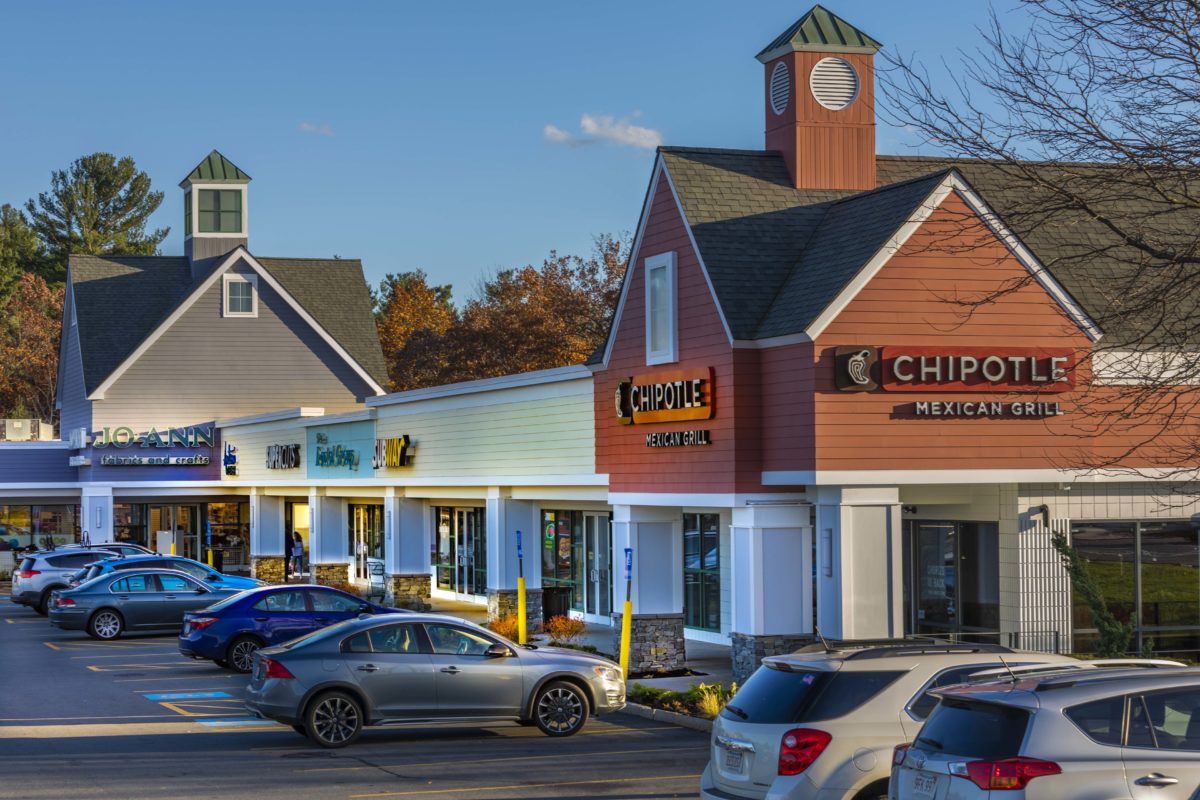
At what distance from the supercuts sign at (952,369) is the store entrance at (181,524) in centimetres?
4228

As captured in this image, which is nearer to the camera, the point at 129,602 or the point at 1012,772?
the point at 1012,772

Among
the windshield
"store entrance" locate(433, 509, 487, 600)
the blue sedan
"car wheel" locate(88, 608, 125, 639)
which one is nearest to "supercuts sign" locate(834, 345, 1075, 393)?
the windshield

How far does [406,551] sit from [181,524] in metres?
21.6

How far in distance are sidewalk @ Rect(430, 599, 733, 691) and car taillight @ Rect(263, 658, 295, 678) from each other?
6.94 m

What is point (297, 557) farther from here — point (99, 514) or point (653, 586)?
point (653, 586)

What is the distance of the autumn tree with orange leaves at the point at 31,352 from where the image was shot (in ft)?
288

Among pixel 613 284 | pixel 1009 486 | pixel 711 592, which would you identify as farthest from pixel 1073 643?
pixel 613 284

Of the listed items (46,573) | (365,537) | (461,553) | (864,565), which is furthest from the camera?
(365,537)

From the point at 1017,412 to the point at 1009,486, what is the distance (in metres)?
1.63

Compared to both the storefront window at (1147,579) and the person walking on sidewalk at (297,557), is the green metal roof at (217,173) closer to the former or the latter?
the person walking on sidewalk at (297,557)

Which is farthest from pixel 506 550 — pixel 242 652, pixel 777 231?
pixel 777 231

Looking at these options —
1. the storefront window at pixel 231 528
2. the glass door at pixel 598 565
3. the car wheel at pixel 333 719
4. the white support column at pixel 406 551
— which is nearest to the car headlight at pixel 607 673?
the car wheel at pixel 333 719

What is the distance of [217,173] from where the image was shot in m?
62.9

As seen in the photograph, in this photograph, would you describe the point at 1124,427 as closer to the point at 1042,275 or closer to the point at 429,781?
the point at 1042,275
